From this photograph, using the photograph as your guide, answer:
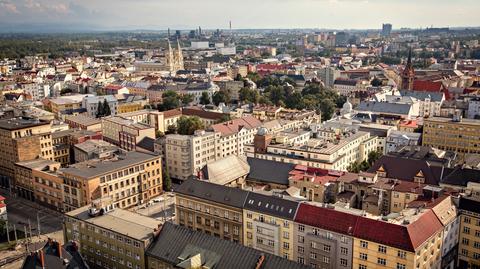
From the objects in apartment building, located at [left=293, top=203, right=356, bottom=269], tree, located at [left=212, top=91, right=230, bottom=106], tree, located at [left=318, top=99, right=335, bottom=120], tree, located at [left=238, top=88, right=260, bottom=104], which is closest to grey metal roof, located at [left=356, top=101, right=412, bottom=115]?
tree, located at [left=318, top=99, right=335, bottom=120]

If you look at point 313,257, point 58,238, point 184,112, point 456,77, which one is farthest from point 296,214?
point 456,77

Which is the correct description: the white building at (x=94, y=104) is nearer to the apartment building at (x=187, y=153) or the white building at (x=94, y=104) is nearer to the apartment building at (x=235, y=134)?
the apartment building at (x=235, y=134)

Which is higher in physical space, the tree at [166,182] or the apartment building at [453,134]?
the apartment building at [453,134]

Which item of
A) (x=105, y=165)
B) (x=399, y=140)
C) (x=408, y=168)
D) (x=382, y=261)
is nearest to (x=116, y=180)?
(x=105, y=165)

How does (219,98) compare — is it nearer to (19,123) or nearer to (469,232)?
(19,123)

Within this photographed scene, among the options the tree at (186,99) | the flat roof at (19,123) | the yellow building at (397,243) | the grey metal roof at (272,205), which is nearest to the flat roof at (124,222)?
the grey metal roof at (272,205)

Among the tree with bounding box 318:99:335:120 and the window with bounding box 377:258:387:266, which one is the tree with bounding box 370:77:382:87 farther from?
the window with bounding box 377:258:387:266
